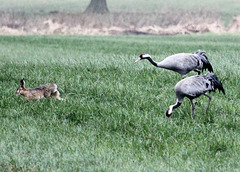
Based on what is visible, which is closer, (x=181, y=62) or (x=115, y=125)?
(x=115, y=125)

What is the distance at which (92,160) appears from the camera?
525cm

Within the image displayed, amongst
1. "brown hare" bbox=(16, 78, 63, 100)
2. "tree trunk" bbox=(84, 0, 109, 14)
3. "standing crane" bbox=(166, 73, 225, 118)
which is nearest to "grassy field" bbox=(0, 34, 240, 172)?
"brown hare" bbox=(16, 78, 63, 100)

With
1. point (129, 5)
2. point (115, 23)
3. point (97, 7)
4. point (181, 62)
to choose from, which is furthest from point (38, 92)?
point (129, 5)

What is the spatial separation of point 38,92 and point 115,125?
1.93m

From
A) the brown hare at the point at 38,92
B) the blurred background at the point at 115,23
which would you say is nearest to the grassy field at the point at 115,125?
the brown hare at the point at 38,92

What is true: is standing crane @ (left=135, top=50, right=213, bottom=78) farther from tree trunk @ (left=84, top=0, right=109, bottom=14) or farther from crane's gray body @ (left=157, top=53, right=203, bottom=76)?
tree trunk @ (left=84, top=0, right=109, bottom=14)

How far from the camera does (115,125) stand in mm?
6461

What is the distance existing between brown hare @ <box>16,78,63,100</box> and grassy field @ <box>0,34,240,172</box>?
110mm

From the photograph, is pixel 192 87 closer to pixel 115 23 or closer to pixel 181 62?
pixel 181 62

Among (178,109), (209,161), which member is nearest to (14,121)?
(178,109)

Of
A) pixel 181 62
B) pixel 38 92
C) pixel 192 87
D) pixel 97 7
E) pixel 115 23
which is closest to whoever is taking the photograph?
pixel 192 87

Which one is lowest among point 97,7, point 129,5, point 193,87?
point 129,5

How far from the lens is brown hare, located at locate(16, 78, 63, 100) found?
7730 mm

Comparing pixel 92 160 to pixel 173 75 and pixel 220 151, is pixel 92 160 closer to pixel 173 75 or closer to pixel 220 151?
pixel 220 151
